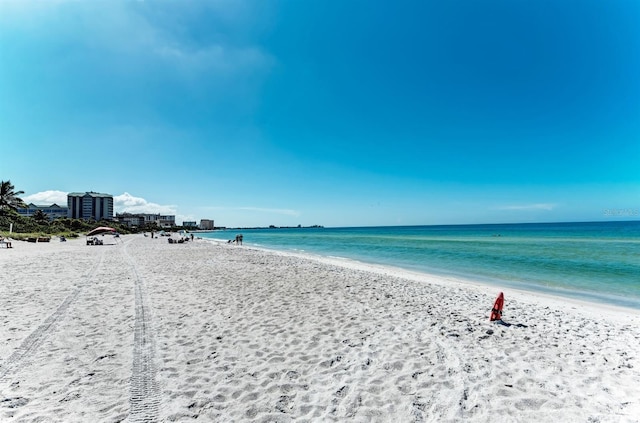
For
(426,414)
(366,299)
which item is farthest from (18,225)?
(426,414)

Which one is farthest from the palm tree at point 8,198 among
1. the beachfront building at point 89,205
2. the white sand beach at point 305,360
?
the beachfront building at point 89,205

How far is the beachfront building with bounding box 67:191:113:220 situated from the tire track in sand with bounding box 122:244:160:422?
6728 inches

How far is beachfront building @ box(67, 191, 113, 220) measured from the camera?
5709 inches

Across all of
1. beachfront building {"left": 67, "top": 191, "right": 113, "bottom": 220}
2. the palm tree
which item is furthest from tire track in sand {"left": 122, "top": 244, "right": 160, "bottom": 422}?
beachfront building {"left": 67, "top": 191, "right": 113, "bottom": 220}

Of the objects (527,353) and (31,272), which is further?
(31,272)

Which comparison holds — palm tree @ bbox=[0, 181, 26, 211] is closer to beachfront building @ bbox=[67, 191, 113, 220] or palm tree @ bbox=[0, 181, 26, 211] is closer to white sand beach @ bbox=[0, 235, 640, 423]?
white sand beach @ bbox=[0, 235, 640, 423]

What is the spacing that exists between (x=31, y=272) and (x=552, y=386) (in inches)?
693

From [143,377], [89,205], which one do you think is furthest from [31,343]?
[89,205]

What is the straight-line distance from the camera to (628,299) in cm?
1217

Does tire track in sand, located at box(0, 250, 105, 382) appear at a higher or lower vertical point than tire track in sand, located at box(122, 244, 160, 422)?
higher

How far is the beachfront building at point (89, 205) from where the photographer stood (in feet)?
476

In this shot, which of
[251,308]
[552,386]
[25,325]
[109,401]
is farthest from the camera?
[251,308]

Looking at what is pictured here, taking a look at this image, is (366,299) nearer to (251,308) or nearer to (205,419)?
(251,308)

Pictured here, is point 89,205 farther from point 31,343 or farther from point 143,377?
point 143,377
